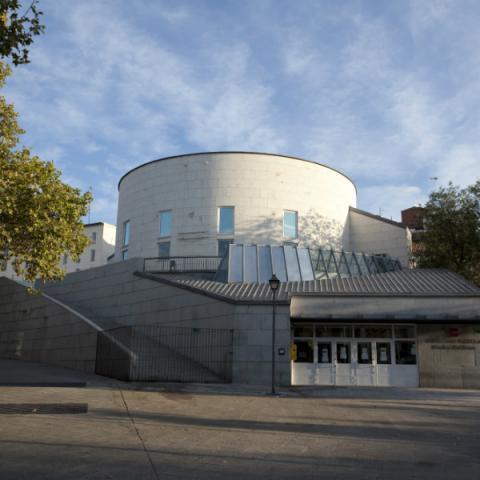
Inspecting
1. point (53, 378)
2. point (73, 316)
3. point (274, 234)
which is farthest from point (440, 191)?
point (53, 378)

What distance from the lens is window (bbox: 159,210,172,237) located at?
3941 centimetres

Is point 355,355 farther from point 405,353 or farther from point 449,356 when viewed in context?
point 449,356

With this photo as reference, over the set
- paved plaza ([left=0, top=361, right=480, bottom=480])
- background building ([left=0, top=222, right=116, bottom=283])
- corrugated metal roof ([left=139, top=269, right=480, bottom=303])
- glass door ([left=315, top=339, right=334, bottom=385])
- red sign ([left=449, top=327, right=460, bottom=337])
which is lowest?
paved plaza ([left=0, top=361, right=480, bottom=480])

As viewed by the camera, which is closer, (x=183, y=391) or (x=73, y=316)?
(x=183, y=391)

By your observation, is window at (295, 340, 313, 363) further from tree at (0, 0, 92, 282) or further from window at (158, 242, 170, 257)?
window at (158, 242, 170, 257)

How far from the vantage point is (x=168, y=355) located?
72.6ft

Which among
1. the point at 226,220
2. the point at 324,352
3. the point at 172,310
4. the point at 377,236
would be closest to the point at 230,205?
the point at 226,220

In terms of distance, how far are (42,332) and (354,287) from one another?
631 inches

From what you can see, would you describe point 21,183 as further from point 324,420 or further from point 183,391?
point 324,420

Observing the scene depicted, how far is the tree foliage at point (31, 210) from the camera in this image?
15992mm

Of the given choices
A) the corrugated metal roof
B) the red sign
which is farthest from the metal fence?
the red sign

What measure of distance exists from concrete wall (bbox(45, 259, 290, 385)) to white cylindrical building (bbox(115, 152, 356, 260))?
27.5ft

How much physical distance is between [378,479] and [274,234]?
31.5 meters

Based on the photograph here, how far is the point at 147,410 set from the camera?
1317cm
